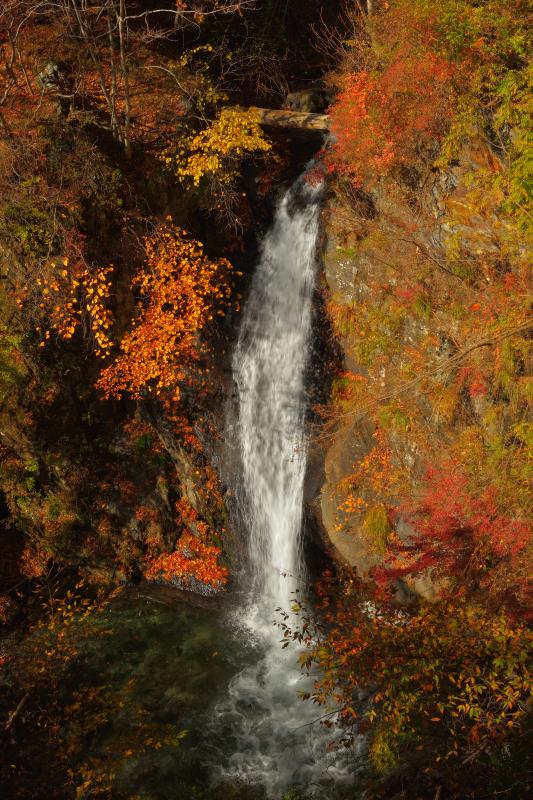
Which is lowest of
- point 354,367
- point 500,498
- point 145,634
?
point 145,634

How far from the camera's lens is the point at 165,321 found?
12375 mm

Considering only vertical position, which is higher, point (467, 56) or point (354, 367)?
point (467, 56)

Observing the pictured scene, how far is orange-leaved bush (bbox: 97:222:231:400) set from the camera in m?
12.2

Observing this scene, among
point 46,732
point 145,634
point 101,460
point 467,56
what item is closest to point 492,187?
point 467,56

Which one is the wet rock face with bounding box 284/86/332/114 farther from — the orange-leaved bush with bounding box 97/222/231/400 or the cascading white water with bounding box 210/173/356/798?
the orange-leaved bush with bounding box 97/222/231/400

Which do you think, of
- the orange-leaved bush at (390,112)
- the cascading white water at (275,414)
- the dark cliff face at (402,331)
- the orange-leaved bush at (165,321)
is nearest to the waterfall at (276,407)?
the cascading white water at (275,414)

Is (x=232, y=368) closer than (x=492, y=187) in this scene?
No

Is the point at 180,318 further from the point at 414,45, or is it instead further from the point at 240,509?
the point at 414,45

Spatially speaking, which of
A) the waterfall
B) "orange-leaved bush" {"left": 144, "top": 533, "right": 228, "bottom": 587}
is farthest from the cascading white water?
"orange-leaved bush" {"left": 144, "top": 533, "right": 228, "bottom": 587}

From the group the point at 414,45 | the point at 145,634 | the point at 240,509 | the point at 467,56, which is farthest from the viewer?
the point at 240,509

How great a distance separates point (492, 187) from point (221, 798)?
10.7 m

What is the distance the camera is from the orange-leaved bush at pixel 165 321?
1220 centimetres

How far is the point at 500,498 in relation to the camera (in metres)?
9.02

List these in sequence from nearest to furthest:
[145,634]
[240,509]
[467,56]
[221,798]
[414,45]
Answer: [221,798] < [467,56] < [414,45] < [145,634] < [240,509]
